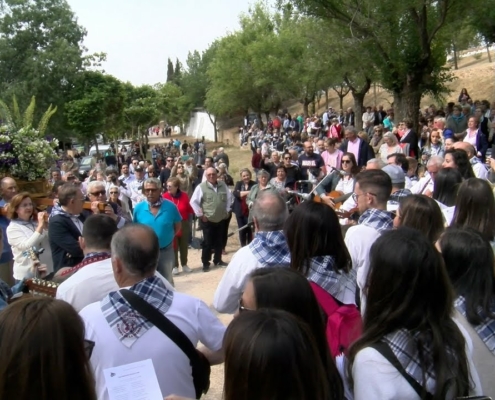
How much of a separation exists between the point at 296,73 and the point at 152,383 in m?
40.9

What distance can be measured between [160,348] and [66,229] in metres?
2.97

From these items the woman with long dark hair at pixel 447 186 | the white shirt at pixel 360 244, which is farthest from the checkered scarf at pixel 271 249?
the woman with long dark hair at pixel 447 186

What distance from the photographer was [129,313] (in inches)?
115

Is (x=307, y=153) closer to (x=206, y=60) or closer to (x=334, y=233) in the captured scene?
(x=334, y=233)

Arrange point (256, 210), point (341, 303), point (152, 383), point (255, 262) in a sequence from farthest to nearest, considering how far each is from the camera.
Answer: point (256, 210) < point (255, 262) < point (341, 303) < point (152, 383)

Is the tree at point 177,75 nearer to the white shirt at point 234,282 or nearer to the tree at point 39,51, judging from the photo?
the tree at point 39,51

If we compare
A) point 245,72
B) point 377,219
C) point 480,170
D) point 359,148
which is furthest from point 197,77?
point 377,219

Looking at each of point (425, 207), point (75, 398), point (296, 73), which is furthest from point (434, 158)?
point (296, 73)

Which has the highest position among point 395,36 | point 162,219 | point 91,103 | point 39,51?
point 39,51

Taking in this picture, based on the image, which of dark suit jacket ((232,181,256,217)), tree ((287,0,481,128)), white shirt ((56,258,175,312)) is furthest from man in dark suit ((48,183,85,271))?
tree ((287,0,481,128))

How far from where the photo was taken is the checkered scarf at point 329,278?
10.9 feet

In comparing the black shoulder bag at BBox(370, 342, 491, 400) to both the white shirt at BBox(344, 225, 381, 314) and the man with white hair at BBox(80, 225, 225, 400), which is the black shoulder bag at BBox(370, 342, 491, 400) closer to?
the man with white hair at BBox(80, 225, 225, 400)

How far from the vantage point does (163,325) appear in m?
2.93

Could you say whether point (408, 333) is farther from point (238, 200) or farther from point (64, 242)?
point (238, 200)
